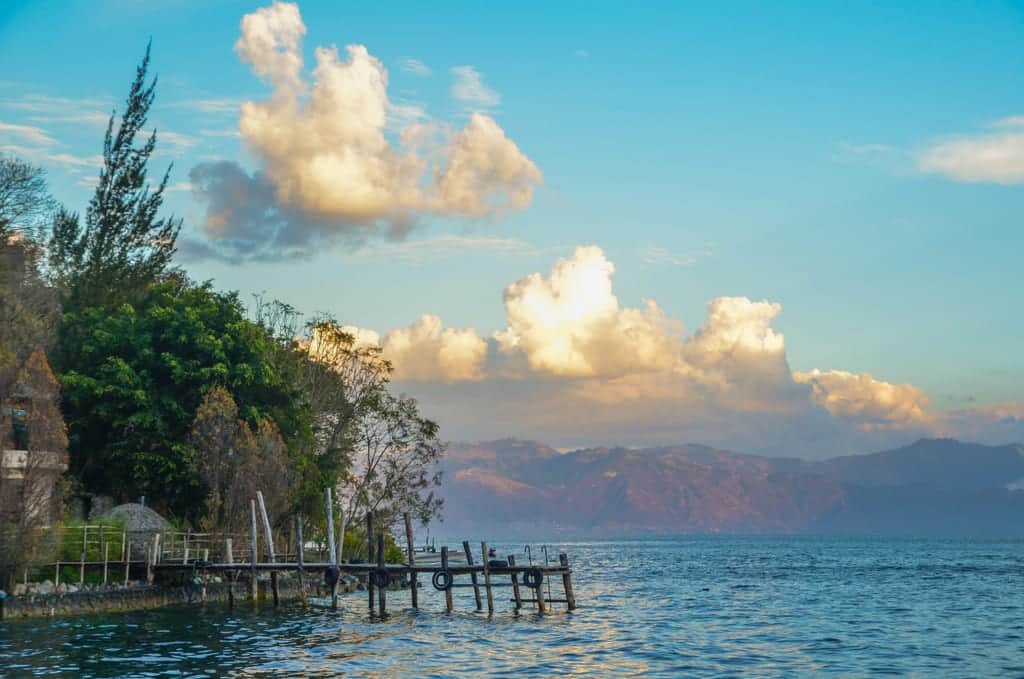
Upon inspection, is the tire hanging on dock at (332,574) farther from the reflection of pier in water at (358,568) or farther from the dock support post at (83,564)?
the dock support post at (83,564)

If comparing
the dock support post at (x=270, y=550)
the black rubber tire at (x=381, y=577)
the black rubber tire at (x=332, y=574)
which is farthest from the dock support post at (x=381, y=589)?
the dock support post at (x=270, y=550)

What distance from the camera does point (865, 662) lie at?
112 feet

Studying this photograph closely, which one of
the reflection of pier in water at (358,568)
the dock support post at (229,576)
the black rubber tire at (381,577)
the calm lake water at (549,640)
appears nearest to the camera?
the calm lake water at (549,640)

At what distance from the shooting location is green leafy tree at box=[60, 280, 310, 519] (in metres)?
53.6

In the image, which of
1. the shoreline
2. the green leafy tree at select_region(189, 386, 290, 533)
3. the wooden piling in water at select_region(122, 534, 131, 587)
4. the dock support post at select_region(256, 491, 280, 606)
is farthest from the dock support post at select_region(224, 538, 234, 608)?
the wooden piling in water at select_region(122, 534, 131, 587)

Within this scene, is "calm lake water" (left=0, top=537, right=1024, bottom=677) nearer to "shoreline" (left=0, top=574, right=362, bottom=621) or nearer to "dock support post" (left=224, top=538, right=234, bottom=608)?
"dock support post" (left=224, top=538, right=234, bottom=608)

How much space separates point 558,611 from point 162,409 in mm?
22213

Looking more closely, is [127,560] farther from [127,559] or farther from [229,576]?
[229,576]

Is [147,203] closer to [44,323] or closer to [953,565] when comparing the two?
[44,323]

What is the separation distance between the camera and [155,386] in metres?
55.1

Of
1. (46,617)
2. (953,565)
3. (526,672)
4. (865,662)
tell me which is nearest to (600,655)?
(526,672)

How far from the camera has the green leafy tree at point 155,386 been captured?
5359cm

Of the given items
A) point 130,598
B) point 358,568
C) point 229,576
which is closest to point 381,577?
point 358,568

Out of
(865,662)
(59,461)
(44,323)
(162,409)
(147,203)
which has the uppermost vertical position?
(147,203)
